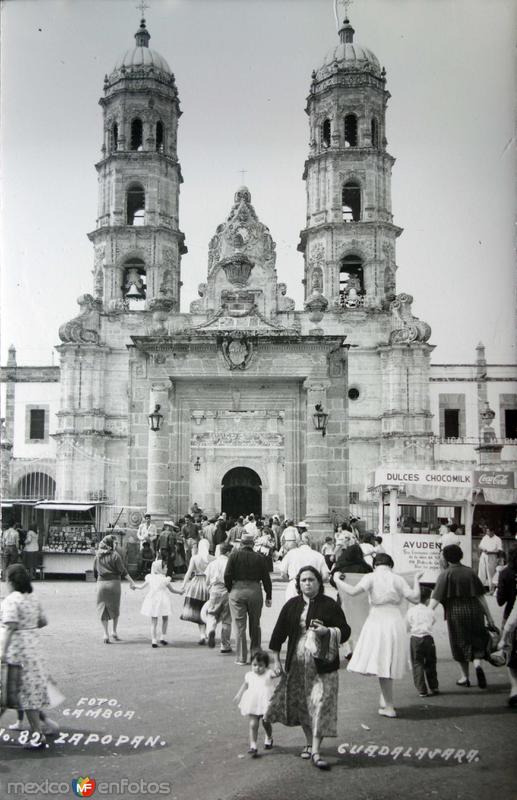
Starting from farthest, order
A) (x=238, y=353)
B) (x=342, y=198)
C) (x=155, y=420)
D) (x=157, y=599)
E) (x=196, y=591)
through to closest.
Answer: (x=342, y=198) → (x=238, y=353) → (x=155, y=420) → (x=196, y=591) → (x=157, y=599)

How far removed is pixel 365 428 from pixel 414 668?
98.3 ft

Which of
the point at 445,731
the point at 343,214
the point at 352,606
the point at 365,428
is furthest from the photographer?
the point at 343,214

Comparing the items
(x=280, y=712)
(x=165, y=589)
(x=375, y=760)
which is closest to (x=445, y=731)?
(x=375, y=760)

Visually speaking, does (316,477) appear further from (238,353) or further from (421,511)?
(238,353)

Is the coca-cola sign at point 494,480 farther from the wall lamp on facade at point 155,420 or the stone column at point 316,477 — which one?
the wall lamp on facade at point 155,420

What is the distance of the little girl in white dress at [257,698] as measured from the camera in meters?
7.61

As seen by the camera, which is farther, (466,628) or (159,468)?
(159,468)

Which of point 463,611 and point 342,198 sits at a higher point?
point 342,198

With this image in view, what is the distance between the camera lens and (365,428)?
38.9m

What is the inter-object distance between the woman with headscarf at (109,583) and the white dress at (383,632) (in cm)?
462

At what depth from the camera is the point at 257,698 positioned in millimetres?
7629

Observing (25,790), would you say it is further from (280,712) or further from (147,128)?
(147,128)

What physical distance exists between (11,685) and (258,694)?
2371 millimetres

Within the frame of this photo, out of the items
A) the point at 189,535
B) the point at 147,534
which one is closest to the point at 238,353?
the point at 189,535
